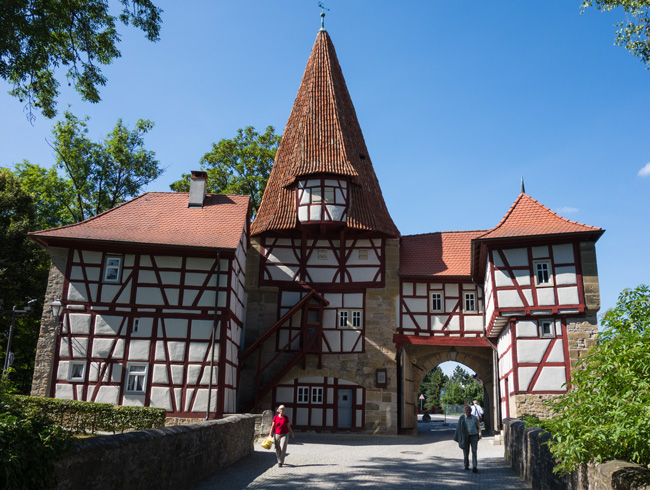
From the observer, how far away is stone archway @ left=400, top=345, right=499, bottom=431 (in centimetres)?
2220

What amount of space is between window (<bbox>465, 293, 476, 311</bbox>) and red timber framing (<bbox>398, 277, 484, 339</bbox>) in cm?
4

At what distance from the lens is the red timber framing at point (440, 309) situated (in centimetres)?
2216

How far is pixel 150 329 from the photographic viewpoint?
61.3 ft

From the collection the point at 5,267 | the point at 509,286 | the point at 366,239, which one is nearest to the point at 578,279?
the point at 509,286

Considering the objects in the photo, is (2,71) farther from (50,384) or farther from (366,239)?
(366,239)

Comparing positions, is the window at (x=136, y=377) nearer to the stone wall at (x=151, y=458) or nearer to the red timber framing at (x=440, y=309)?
the stone wall at (x=151, y=458)

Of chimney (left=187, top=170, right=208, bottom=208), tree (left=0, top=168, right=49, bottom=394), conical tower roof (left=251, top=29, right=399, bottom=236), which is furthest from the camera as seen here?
tree (left=0, top=168, right=49, bottom=394)

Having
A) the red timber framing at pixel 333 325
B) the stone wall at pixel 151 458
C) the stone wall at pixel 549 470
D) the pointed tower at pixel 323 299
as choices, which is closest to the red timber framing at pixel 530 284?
the pointed tower at pixel 323 299

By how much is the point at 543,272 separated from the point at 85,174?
856 inches

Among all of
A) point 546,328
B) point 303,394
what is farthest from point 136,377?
point 546,328

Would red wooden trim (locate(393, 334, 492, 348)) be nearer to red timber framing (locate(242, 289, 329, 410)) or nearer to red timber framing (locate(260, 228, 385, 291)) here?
red timber framing (locate(260, 228, 385, 291))

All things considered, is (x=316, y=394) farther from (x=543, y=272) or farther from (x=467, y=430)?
(x=467, y=430)

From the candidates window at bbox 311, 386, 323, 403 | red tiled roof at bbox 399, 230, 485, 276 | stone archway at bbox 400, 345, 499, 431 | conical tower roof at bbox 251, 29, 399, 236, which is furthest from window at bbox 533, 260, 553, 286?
window at bbox 311, 386, 323, 403

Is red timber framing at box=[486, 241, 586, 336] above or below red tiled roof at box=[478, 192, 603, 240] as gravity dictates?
below
